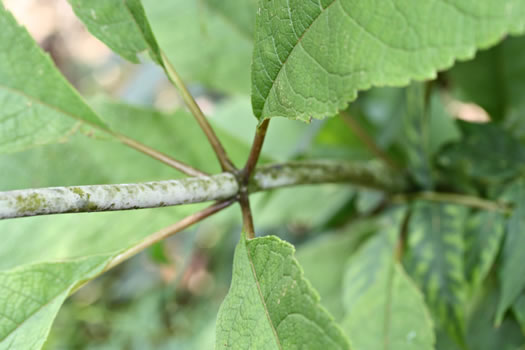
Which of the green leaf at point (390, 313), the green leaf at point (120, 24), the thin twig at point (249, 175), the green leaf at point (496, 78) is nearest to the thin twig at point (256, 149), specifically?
the thin twig at point (249, 175)

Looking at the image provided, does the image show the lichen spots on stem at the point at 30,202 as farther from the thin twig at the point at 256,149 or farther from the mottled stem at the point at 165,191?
the thin twig at the point at 256,149

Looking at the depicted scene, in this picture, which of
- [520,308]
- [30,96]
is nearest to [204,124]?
[30,96]

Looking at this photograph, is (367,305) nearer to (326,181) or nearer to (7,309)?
(326,181)

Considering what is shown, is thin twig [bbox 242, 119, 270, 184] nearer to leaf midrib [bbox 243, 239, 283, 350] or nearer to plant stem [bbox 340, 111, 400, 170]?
leaf midrib [bbox 243, 239, 283, 350]

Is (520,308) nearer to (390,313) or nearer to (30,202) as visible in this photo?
(390,313)

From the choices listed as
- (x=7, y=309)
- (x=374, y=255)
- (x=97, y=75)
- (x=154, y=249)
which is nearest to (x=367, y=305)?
(x=374, y=255)

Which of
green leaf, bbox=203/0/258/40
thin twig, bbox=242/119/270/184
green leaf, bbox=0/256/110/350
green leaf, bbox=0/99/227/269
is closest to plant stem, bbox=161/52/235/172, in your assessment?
thin twig, bbox=242/119/270/184

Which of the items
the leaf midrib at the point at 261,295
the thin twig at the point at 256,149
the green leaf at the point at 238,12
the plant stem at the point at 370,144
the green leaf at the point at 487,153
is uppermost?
the green leaf at the point at 238,12
